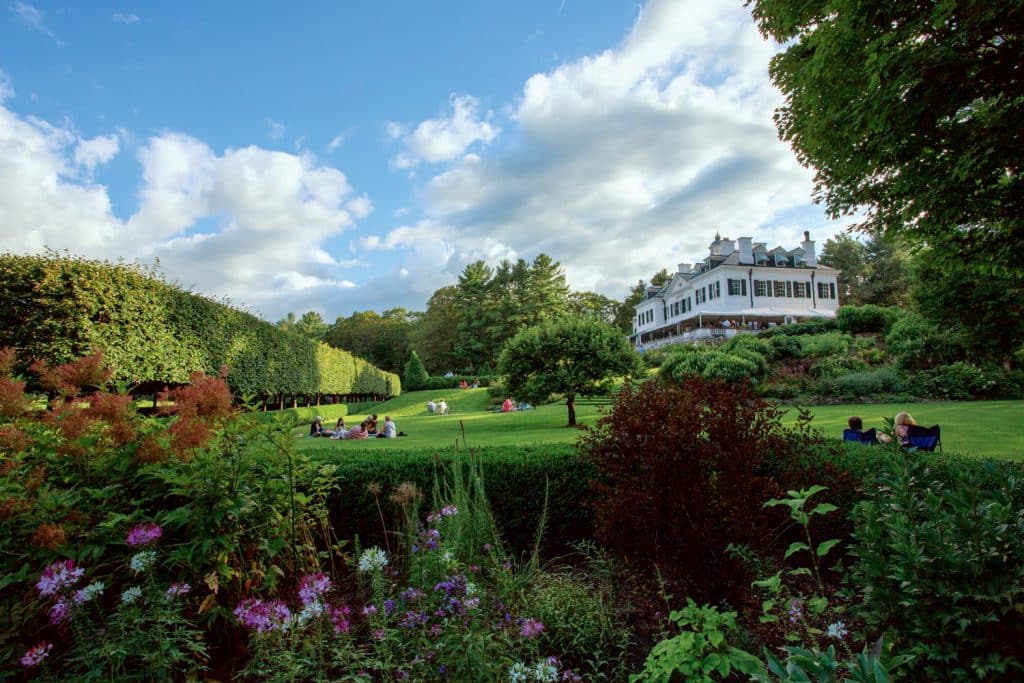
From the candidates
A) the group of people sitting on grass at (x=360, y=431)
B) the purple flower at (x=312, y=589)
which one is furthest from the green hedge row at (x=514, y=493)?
the group of people sitting on grass at (x=360, y=431)

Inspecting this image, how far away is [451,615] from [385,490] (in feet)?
9.55

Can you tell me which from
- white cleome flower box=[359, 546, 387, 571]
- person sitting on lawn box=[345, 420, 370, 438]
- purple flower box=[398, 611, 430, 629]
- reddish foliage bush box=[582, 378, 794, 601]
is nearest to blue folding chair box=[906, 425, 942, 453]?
reddish foliage bush box=[582, 378, 794, 601]

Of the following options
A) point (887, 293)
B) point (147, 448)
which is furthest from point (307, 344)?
point (887, 293)

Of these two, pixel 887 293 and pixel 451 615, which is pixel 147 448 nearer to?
pixel 451 615

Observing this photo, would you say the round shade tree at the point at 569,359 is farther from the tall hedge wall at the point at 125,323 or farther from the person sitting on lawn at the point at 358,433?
the tall hedge wall at the point at 125,323

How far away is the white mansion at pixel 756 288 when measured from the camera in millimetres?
42844

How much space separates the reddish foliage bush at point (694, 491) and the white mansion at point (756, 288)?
128 ft

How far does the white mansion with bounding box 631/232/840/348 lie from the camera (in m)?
42.8

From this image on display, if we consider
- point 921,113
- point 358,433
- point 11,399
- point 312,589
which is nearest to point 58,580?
point 312,589

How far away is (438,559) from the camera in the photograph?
2592 mm

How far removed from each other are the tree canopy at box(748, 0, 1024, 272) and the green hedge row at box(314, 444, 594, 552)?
4.74 meters

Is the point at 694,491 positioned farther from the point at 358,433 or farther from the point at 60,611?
the point at 358,433

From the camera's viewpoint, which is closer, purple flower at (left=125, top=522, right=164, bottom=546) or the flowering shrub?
the flowering shrub

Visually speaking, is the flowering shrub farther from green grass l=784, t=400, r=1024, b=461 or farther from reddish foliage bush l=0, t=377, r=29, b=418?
green grass l=784, t=400, r=1024, b=461
